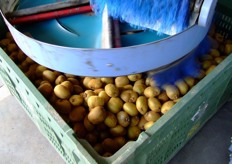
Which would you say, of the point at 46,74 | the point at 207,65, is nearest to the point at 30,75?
the point at 46,74

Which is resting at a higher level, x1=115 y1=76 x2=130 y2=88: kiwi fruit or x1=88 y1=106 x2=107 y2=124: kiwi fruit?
x1=115 y1=76 x2=130 y2=88: kiwi fruit

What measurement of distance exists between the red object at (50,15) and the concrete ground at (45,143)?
57 centimetres

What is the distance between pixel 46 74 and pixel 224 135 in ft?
2.41

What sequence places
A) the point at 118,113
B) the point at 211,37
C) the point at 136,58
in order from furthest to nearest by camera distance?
the point at 211,37, the point at 118,113, the point at 136,58

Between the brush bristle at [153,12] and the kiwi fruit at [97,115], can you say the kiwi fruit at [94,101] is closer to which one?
the kiwi fruit at [97,115]

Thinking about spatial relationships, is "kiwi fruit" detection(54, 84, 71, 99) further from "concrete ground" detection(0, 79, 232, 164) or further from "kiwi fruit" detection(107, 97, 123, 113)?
"concrete ground" detection(0, 79, 232, 164)

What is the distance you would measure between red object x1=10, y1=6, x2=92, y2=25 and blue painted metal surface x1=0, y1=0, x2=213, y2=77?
0.05ft

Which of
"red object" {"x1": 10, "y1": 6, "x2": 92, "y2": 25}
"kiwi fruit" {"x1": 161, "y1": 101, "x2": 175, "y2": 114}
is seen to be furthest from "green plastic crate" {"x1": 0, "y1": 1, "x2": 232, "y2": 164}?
"red object" {"x1": 10, "y1": 6, "x2": 92, "y2": 25}

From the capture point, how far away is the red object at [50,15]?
0.68 metres

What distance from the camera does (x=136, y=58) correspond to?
55cm

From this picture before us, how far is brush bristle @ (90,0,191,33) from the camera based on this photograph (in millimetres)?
534

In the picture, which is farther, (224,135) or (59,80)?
(224,135)

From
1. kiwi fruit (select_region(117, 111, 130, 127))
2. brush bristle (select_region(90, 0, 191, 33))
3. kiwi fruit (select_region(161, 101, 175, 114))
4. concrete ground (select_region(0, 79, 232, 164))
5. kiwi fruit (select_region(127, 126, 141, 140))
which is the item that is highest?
brush bristle (select_region(90, 0, 191, 33))

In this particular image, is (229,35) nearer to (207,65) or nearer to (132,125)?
(207,65)
